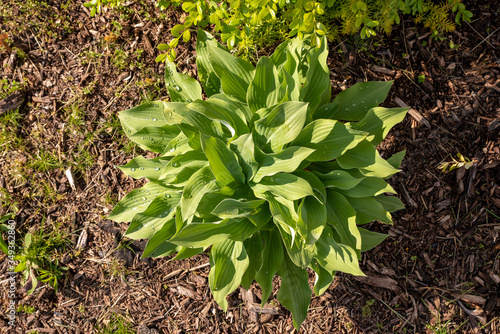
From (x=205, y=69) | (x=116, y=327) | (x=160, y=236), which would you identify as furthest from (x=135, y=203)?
(x=116, y=327)

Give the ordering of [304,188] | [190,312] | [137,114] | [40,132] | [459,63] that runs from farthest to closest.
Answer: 1. [40,132]
2. [190,312]
3. [459,63]
4. [137,114]
5. [304,188]

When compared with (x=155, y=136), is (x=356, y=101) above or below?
below

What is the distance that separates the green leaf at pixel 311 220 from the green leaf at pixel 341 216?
7.0 inches

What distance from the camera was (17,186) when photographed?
11.5ft

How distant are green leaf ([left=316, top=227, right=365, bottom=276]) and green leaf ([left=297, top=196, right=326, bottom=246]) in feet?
0.66

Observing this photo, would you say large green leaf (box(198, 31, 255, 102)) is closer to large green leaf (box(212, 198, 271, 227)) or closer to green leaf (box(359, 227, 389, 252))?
large green leaf (box(212, 198, 271, 227))

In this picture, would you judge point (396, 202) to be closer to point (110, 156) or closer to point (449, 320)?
point (449, 320)

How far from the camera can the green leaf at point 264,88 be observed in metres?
2.04

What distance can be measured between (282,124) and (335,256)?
867 millimetres

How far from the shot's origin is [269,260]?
230cm

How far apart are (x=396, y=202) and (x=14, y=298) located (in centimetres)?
372

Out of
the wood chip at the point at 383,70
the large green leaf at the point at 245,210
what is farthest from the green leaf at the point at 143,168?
the wood chip at the point at 383,70

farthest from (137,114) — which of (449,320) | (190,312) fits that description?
(449,320)

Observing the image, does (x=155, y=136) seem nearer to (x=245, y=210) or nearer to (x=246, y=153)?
(x=246, y=153)
